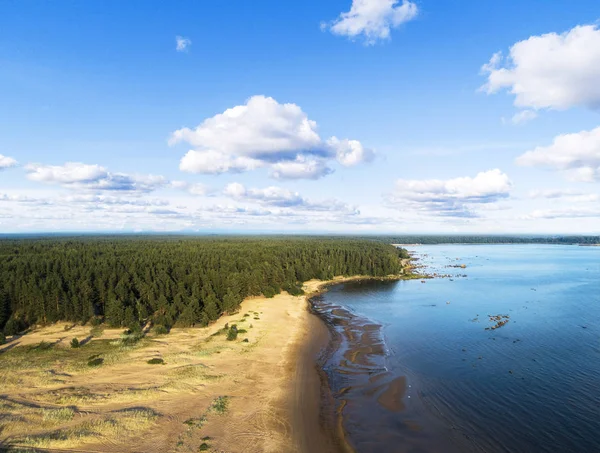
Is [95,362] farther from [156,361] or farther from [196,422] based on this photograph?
[196,422]

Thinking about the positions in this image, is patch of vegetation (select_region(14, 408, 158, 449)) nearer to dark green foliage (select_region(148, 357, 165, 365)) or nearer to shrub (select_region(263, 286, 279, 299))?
dark green foliage (select_region(148, 357, 165, 365))

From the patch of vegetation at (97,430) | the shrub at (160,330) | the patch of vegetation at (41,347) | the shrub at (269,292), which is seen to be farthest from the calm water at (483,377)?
the patch of vegetation at (41,347)

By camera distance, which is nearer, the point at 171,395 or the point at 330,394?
the point at 171,395

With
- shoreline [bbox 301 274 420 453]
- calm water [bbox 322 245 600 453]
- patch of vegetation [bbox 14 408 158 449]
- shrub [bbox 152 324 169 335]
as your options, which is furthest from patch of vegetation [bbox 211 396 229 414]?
shrub [bbox 152 324 169 335]

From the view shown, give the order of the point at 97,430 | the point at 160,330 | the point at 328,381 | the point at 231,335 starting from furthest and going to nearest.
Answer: the point at 160,330
the point at 231,335
the point at 328,381
the point at 97,430

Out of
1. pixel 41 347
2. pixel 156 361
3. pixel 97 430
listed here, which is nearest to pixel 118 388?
pixel 156 361

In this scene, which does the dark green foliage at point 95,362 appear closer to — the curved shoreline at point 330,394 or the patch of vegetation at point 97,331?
the patch of vegetation at point 97,331

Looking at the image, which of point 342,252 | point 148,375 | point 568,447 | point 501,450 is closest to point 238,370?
point 148,375
